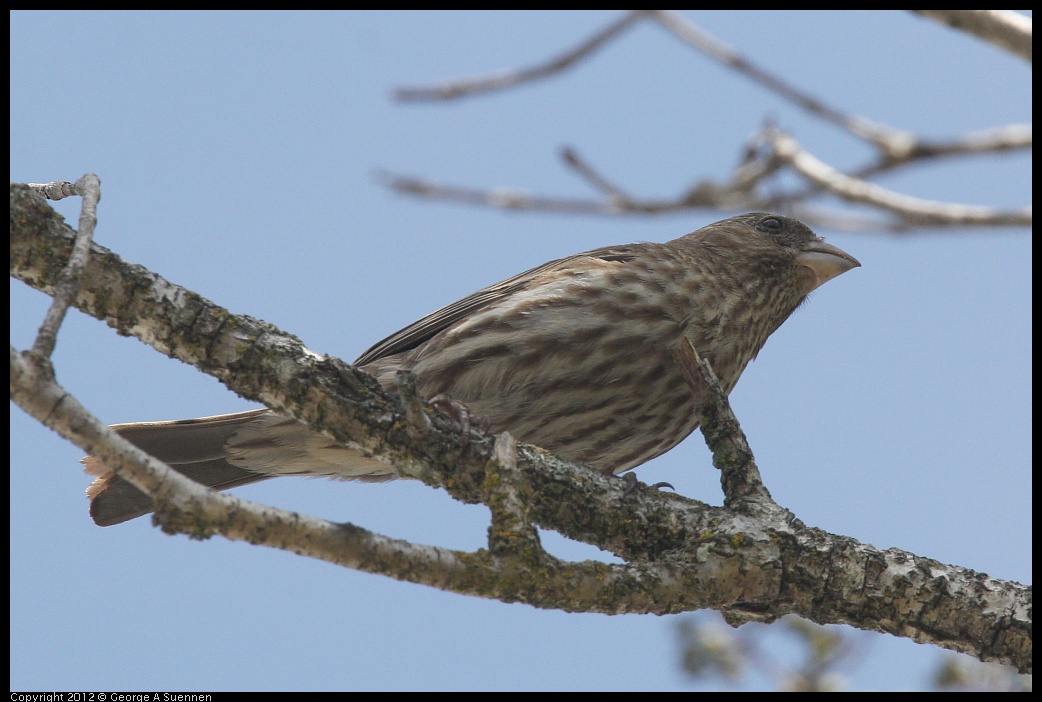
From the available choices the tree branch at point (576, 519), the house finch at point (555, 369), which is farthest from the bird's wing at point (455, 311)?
the tree branch at point (576, 519)

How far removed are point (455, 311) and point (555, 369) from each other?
0.76 meters

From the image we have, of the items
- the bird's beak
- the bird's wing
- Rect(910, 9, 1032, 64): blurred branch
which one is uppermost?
the bird's beak

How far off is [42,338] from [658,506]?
215 centimetres

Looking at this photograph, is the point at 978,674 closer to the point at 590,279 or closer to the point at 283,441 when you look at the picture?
the point at 590,279

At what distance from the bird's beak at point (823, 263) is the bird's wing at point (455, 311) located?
104 cm

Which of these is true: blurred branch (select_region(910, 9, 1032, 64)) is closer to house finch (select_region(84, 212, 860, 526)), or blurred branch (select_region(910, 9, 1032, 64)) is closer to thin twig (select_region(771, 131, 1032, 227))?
thin twig (select_region(771, 131, 1032, 227))

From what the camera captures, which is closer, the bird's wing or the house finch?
the house finch

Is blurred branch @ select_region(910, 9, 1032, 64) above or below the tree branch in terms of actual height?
above

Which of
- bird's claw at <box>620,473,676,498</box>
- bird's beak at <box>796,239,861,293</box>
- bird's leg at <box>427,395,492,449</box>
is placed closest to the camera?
bird's leg at <box>427,395,492,449</box>

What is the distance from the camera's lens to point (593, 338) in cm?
478

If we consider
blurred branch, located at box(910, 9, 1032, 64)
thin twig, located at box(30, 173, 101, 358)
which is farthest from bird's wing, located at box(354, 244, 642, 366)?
blurred branch, located at box(910, 9, 1032, 64)

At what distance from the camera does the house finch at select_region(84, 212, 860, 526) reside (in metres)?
4.74

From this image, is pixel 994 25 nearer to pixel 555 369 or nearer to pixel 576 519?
pixel 576 519

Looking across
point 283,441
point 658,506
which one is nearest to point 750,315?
point 658,506
